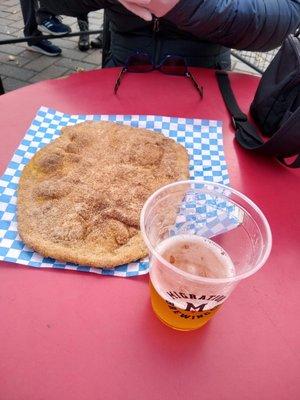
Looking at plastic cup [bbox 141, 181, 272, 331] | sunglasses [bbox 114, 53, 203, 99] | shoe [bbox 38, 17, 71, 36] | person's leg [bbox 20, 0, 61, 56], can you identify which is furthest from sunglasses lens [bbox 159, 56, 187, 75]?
shoe [bbox 38, 17, 71, 36]

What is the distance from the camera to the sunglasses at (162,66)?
4.46 ft

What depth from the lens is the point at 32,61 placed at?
337cm

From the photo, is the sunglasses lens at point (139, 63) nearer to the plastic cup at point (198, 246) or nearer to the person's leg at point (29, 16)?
the plastic cup at point (198, 246)

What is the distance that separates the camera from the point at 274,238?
857 mm

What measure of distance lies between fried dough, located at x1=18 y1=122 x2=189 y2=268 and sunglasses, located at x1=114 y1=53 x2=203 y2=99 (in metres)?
0.35

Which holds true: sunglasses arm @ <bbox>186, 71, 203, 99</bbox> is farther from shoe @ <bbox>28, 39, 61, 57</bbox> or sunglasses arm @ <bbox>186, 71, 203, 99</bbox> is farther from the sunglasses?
shoe @ <bbox>28, 39, 61, 57</bbox>

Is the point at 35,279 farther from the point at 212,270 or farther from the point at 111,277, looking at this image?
the point at 212,270

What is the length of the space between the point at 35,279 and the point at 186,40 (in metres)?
1.12

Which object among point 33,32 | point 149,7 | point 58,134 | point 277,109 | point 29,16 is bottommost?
point 33,32

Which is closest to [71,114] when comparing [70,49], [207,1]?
[207,1]

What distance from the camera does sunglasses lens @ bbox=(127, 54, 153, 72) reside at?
1353 mm

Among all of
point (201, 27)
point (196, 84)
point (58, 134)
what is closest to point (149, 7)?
point (201, 27)

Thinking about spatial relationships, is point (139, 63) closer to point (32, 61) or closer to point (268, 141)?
point (268, 141)

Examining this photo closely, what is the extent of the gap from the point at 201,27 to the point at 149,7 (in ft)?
0.69
